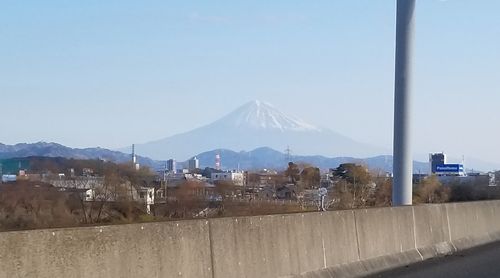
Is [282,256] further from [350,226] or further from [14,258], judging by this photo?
[14,258]

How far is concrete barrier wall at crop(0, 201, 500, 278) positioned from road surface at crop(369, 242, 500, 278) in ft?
0.90

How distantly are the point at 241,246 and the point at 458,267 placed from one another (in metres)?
5.82

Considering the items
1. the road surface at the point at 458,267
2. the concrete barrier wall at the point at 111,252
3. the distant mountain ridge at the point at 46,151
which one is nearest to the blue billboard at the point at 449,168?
the distant mountain ridge at the point at 46,151

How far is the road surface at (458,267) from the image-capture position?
14227 mm

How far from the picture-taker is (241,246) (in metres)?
10.9

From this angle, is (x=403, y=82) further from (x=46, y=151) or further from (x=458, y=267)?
(x=46, y=151)

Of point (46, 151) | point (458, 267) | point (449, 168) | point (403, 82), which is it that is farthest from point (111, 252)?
point (449, 168)

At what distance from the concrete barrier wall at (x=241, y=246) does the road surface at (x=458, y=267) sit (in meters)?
0.27

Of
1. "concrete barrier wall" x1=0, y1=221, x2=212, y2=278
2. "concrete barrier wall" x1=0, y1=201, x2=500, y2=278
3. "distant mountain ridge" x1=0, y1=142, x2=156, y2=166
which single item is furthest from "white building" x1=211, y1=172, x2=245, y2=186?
"concrete barrier wall" x1=0, y1=221, x2=212, y2=278

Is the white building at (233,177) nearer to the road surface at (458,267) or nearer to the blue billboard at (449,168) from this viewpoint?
the blue billboard at (449,168)

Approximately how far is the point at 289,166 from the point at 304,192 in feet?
96.9

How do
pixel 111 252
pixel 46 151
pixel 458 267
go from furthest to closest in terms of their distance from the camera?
pixel 46 151, pixel 458 267, pixel 111 252

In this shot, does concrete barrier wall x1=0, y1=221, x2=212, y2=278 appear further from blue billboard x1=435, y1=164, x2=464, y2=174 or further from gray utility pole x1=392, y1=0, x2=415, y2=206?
blue billboard x1=435, y1=164, x2=464, y2=174

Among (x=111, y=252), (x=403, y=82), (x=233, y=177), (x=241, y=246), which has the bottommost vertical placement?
(x=233, y=177)
